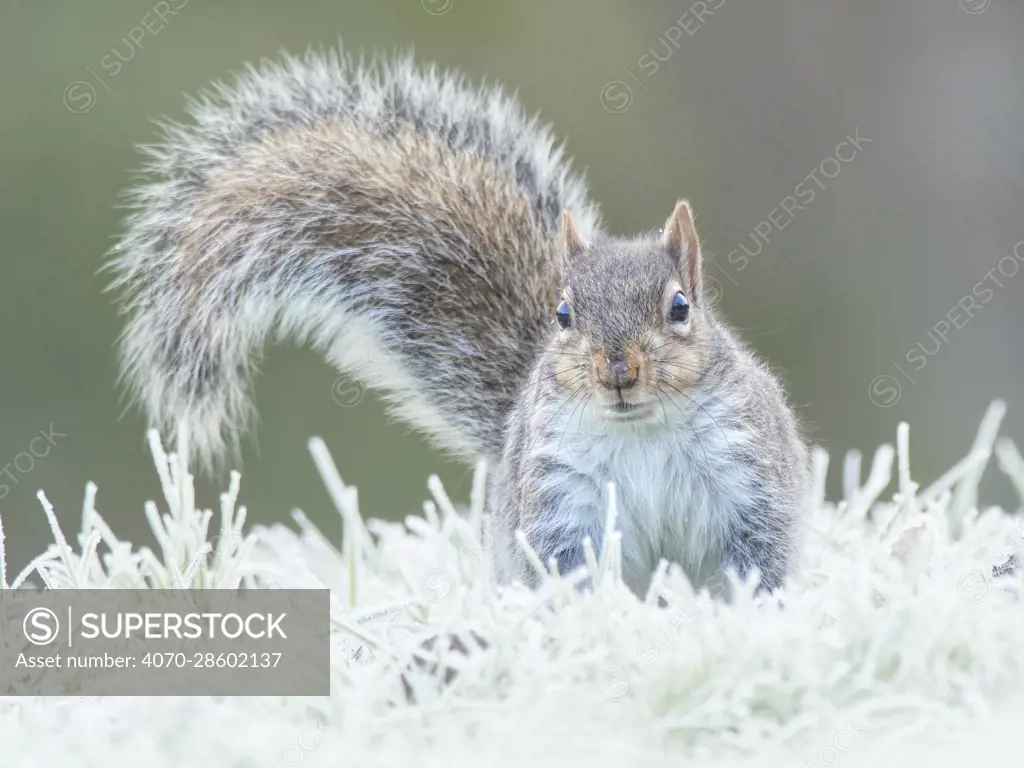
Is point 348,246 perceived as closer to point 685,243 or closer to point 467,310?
point 467,310

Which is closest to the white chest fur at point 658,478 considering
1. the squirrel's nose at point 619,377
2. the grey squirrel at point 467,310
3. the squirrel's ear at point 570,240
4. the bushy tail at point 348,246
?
the grey squirrel at point 467,310

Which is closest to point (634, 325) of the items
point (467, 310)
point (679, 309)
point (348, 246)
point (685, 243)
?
point (679, 309)

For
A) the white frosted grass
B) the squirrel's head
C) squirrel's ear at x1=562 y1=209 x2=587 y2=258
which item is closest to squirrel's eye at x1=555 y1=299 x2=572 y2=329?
the squirrel's head

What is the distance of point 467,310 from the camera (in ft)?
7.61

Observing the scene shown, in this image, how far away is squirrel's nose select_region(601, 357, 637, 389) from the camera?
179cm

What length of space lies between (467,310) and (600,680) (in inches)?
40.8

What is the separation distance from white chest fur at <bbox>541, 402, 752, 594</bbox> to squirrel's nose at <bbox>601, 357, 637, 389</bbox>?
125mm

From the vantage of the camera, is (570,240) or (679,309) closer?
(679,309)

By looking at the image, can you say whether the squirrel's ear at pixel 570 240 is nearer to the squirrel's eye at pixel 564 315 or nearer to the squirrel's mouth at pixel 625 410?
the squirrel's eye at pixel 564 315

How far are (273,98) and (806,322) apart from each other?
212 cm

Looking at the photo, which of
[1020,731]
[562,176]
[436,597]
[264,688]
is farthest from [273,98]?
[1020,731]

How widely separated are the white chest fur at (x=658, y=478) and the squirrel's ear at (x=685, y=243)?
219mm

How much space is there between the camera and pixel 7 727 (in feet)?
4.60

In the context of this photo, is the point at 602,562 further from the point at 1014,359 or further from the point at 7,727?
the point at 1014,359
